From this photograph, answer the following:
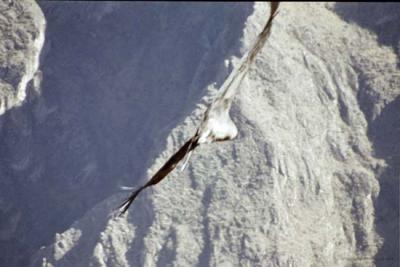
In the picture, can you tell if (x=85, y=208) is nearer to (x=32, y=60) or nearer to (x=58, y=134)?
(x=58, y=134)

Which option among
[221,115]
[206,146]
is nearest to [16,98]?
[206,146]

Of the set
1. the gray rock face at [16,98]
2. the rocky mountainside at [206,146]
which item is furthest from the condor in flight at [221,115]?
the gray rock face at [16,98]

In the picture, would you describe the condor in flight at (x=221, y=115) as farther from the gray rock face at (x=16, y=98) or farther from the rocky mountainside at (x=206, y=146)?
the gray rock face at (x=16, y=98)

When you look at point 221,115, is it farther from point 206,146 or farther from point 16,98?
point 16,98

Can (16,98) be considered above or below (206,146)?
below

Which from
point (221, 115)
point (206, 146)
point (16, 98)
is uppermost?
point (221, 115)

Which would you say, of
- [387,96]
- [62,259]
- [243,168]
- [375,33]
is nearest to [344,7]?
[375,33]

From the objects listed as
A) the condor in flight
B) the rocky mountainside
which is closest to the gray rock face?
the rocky mountainside

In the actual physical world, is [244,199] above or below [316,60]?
below
